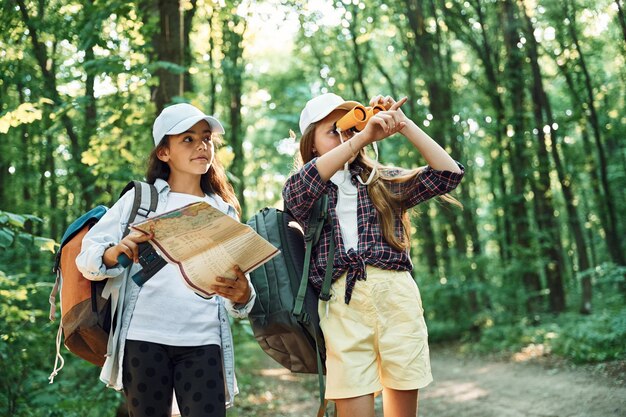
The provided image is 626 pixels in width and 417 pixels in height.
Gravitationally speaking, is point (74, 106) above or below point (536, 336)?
above

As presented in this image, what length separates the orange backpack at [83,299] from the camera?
2850 millimetres

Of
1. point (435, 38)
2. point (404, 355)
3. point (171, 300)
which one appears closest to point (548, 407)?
point (404, 355)

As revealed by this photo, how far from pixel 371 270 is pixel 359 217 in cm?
29

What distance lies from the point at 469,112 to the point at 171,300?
50.0 ft

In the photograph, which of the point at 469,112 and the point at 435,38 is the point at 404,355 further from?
the point at 469,112

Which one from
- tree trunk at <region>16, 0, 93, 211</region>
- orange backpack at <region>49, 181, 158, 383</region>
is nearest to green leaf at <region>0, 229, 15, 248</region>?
orange backpack at <region>49, 181, 158, 383</region>

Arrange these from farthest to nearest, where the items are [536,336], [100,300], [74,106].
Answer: [536,336] → [74,106] → [100,300]

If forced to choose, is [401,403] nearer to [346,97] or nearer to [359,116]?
[359,116]

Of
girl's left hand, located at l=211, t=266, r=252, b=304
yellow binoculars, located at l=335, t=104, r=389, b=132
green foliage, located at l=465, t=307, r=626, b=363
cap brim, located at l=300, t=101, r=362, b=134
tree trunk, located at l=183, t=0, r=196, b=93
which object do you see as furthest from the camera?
green foliage, located at l=465, t=307, r=626, b=363

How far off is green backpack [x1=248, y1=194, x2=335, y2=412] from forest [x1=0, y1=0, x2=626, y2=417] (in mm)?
2053

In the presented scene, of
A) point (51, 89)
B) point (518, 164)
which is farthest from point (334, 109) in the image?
point (518, 164)

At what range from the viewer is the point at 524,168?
13.5 m

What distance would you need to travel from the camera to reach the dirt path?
6801 mm

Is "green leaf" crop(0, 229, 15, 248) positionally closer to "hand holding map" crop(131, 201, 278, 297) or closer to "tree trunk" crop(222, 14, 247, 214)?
"hand holding map" crop(131, 201, 278, 297)
